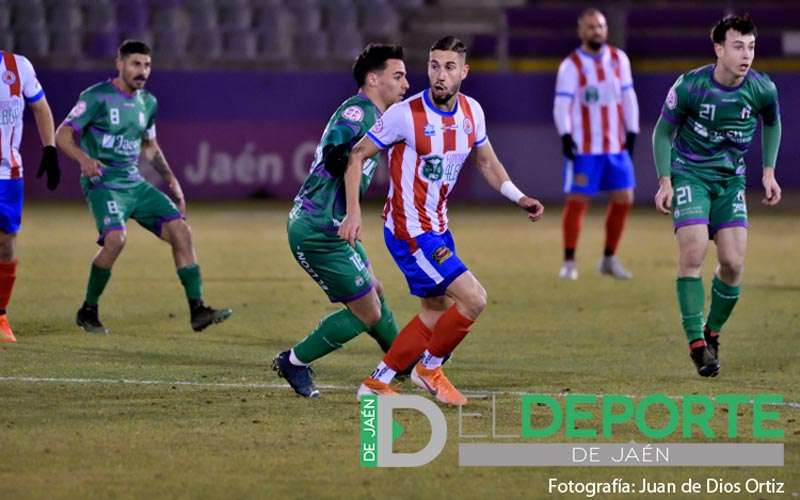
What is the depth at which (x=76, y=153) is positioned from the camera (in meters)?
10.5

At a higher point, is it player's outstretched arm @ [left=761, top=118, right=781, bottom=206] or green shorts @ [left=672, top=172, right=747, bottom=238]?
player's outstretched arm @ [left=761, top=118, right=781, bottom=206]

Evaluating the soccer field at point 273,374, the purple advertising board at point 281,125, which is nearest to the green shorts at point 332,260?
Answer: the soccer field at point 273,374

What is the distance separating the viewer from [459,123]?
778 cm

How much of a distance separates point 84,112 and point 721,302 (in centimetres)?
469

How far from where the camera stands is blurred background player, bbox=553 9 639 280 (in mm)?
14547

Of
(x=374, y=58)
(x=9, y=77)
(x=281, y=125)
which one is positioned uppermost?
(x=374, y=58)

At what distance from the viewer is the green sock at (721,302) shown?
9.29 metres

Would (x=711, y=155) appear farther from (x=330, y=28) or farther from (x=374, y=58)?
(x=330, y=28)

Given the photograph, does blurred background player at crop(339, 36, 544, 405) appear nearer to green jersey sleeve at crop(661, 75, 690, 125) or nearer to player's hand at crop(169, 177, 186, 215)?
green jersey sleeve at crop(661, 75, 690, 125)

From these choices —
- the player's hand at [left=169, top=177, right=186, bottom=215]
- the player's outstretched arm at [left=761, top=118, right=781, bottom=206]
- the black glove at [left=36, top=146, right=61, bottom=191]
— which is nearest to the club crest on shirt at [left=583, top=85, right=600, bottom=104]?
the player's hand at [left=169, top=177, right=186, bottom=215]

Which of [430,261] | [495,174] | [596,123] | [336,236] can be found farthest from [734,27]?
[596,123]

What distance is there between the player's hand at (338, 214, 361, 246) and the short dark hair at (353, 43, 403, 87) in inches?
41.7

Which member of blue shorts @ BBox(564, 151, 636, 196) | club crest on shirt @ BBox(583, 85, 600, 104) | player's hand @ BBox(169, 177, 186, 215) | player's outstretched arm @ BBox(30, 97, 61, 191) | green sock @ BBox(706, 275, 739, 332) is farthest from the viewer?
club crest on shirt @ BBox(583, 85, 600, 104)

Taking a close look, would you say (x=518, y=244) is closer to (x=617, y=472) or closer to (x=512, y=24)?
(x=512, y=24)
